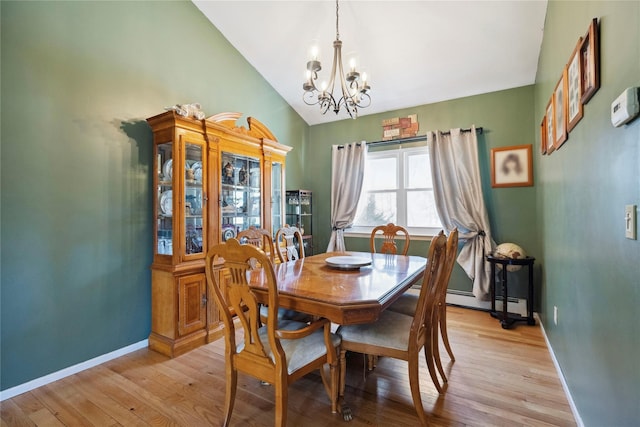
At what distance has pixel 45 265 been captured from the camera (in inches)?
80.4

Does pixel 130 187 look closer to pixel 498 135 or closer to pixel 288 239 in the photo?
pixel 288 239

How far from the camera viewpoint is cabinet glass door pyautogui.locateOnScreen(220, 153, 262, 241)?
3.04 m

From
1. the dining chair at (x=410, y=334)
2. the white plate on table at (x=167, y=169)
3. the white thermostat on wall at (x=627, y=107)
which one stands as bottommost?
the dining chair at (x=410, y=334)

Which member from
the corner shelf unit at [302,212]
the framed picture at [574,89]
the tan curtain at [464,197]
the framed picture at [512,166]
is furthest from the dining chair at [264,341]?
the framed picture at [512,166]

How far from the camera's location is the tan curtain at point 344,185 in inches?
167

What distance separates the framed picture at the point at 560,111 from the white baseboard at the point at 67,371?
370cm

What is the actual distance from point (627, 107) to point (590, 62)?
578 millimetres

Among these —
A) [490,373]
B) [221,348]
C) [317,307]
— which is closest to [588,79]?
[317,307]

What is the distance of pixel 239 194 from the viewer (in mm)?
3250

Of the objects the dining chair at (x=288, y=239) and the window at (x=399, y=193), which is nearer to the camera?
the dining chair at (x=288, y=239)

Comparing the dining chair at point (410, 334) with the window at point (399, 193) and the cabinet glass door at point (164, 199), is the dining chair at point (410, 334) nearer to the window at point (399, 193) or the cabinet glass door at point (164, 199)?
the cabinet glass door at point (164, 199)

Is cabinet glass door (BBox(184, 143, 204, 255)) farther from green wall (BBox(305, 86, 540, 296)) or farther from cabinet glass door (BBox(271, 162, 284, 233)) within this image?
green wall (BBox(305, 86, 540, 296))

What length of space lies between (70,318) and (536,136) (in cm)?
472

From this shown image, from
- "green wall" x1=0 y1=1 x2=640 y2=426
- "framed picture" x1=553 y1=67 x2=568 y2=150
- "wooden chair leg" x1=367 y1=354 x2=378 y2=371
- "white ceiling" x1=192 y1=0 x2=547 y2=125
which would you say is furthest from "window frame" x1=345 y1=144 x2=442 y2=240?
"wooden chair leg" x1=367 y1=354 x2=378 y2=371
